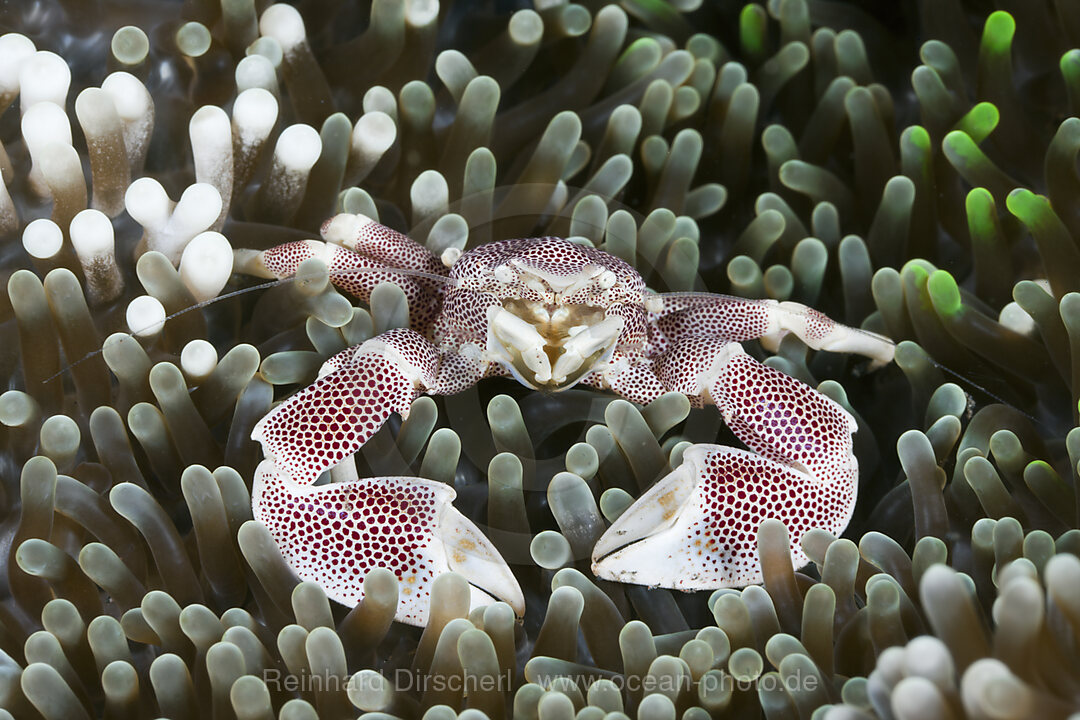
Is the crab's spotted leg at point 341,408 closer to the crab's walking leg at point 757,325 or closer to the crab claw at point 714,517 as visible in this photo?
the crab claw at point 714,517

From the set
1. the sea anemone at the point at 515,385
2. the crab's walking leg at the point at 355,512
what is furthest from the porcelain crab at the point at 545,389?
the sea anemone at the point at 515,385

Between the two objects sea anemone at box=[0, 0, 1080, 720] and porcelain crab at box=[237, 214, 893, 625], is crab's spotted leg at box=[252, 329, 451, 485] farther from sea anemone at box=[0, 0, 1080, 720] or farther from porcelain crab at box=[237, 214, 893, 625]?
sea anemone at box=[0, 0, 1080, 720]

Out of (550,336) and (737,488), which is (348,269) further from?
(737,488)

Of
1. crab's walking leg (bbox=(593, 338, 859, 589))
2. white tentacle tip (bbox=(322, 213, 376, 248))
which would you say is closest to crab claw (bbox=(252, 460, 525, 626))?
crab's walking leg (bbox=(593, 338, 859, 589))

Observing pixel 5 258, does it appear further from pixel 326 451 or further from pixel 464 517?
pixel 464 517

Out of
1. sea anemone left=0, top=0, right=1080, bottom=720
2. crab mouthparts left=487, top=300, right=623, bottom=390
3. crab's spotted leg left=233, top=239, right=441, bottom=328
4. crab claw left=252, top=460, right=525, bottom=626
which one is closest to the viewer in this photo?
sea anemone left=0, top=0, right=1080, bottom=720

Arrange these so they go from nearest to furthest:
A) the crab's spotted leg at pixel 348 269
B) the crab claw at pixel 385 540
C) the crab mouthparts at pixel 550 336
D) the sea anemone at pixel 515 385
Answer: the sea anemone at pixel 515 385, the crab claw at pixel 385 540, the crab mouthparts at pixel 550 336, the crab's spotted leg at pixel 348 269

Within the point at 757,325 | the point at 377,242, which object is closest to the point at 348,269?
the point at 377,242
